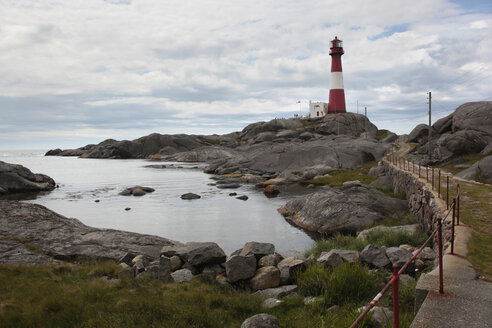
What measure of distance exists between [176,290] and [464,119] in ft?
164

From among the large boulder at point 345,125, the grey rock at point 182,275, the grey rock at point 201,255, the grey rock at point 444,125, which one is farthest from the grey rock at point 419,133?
the grey rock at point 182,275

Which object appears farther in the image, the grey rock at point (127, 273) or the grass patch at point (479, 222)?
the grey rock at point (127, 273)

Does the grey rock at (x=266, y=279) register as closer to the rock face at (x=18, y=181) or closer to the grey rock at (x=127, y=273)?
the grey rock at (x=127, y=273)

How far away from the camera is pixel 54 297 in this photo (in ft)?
27.5

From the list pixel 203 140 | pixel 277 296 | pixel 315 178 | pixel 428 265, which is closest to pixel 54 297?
pixel 277 296

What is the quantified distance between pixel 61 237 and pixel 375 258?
12.0 metres

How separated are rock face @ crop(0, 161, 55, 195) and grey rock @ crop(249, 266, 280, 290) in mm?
43468

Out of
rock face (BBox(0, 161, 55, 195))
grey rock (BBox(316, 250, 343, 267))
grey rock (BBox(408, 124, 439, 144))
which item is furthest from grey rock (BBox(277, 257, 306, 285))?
grey rock (BBox(408, 124, 439, 144))

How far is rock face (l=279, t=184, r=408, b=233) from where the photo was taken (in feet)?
72.5

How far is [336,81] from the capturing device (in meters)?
98.9

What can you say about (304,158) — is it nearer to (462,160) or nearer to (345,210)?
(462,160)

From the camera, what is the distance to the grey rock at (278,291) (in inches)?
403

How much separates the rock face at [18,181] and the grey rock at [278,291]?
4427cm

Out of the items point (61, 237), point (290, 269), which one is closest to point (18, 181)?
point (61, 237)
